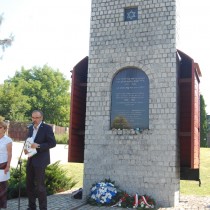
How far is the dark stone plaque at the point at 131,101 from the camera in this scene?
26.6ft

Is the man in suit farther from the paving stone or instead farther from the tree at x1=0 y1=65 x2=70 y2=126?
the tree at x1=0 y1=65 x2=70 y2=126

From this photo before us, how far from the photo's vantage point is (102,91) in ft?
27.8

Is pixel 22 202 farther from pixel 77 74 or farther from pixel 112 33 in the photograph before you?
pixel 112 33

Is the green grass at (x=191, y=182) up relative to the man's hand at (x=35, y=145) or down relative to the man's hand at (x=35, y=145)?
down

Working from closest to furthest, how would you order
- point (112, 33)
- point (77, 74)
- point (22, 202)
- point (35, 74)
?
point (22, 202)
point (112, 33)
point (77, 74)
point (35, 74)

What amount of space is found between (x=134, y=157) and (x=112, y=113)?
120 centimetres

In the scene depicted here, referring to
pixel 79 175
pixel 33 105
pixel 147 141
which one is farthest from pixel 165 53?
pixel 33 105

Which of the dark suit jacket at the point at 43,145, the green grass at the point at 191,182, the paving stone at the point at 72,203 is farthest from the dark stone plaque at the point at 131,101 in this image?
the green grass at the point at 191,182

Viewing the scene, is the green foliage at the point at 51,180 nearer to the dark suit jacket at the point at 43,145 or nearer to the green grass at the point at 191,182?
the green grass at the point at 191,182

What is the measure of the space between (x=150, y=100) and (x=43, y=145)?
317 centimetres

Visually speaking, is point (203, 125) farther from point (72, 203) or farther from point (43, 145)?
point (43, 145)

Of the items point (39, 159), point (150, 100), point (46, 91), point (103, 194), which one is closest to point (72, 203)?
point (103, 194)

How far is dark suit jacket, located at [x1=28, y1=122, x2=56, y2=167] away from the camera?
590 cm

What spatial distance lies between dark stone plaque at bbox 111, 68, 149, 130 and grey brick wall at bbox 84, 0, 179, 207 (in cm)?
13
